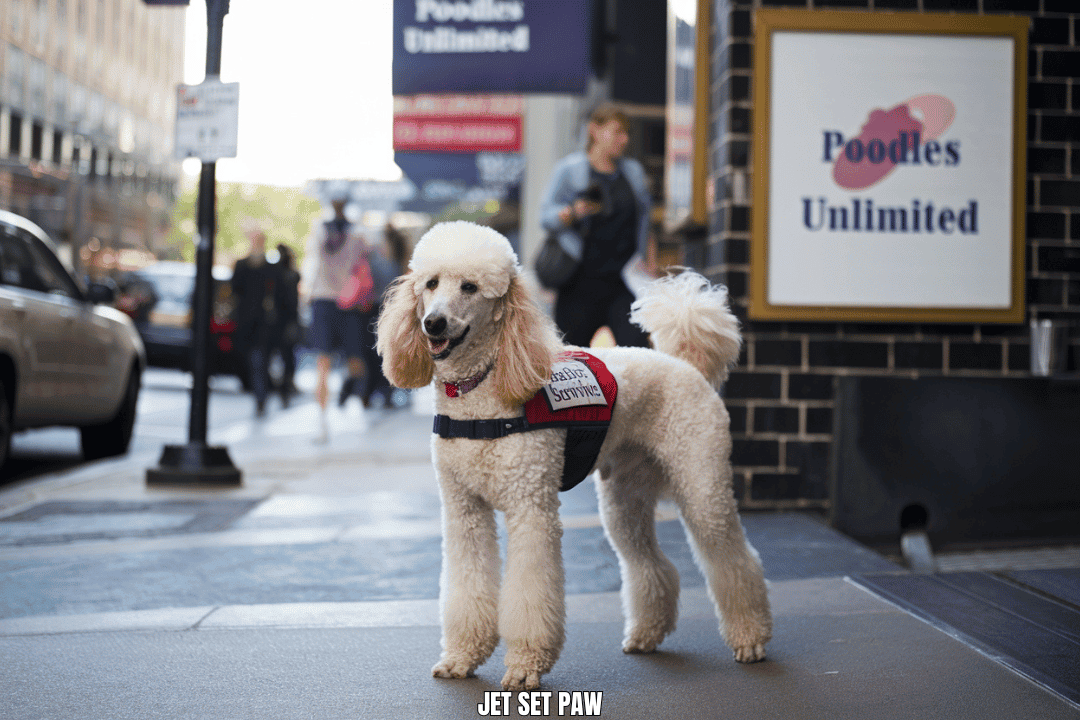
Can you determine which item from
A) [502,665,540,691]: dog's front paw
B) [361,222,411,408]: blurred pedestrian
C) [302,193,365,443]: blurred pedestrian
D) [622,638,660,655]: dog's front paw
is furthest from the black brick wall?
[361,222,411,408]: blurred pedestrian

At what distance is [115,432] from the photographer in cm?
916

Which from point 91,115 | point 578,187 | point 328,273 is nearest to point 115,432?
point 328,273

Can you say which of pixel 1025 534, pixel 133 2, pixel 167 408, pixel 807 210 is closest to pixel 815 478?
pixel 1025 534

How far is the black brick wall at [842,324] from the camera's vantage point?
6.28 meters

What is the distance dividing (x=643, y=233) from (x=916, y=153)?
160 centimetres

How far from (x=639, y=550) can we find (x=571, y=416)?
0.69 m

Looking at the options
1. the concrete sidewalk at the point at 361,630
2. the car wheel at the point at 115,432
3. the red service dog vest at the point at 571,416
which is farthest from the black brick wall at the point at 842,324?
the car wheel at the point at 115,432

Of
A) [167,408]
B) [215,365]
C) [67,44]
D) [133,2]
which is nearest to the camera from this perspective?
[167,408]

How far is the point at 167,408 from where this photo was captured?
13.6 metres

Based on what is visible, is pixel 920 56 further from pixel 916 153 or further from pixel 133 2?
pixel 133 2

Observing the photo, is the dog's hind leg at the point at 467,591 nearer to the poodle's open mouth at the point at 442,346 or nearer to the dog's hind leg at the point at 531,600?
the dog's hind leg at the point at 531,600

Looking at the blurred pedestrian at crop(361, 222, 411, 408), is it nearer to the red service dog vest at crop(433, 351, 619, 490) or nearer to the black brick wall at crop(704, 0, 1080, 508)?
the black brick wall at crop(704, 0, 1080, 508)

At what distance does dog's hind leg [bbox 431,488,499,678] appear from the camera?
3326 millimetres

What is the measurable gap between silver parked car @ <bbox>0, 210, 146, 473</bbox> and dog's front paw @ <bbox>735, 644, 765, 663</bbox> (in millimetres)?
5331
